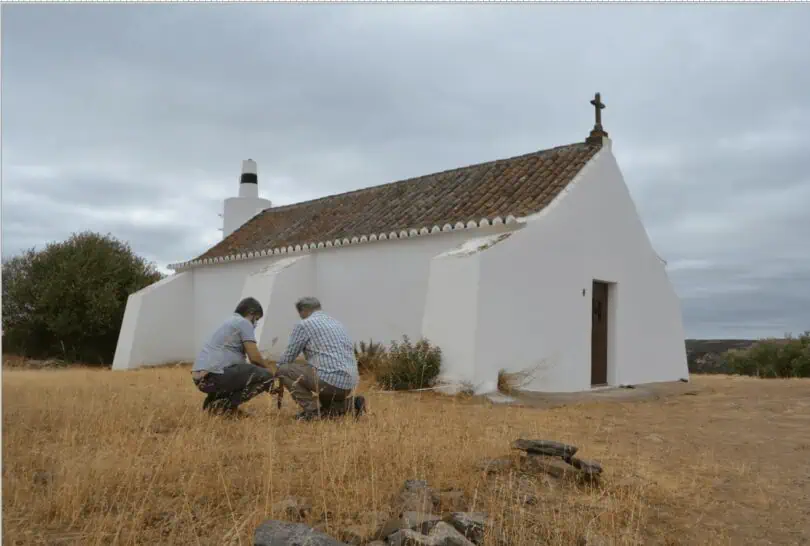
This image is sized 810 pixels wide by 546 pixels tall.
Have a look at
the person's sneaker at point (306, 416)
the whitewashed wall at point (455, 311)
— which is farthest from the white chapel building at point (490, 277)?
the person's sneaker at point (306, 416)

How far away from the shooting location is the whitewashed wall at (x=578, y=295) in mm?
10414

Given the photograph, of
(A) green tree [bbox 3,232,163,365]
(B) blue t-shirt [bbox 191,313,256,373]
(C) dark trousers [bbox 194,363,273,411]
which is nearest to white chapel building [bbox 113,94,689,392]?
(A) green tree [bbox 3,232,163,365]

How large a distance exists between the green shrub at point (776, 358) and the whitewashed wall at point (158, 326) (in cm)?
1666

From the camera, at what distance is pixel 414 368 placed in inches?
390

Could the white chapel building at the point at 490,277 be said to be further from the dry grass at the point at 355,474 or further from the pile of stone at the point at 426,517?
the pile of stone at the point at 426,517

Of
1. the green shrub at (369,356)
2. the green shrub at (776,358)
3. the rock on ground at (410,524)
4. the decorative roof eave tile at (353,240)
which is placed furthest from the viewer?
the green shrub at (776,358)

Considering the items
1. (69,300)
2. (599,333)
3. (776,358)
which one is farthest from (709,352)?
(69,300)

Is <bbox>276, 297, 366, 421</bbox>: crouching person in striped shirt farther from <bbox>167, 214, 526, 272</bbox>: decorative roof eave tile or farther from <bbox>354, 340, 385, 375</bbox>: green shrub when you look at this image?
<bbox>167, 214, 526, 272</bbox>: decorative roof eave tile

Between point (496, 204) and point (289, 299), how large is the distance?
4929 mm

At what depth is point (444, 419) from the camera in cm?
715

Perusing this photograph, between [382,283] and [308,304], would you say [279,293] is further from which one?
[308,304]

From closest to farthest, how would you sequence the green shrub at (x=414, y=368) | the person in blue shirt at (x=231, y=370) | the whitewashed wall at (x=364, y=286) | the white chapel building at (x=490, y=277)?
the person in blue shirt at (x=231, y=370)
the green shrub at (x=414, y=368)
the white chapel building at (x=490, y=277)
the whitewashed wall at (x=364, y=286)

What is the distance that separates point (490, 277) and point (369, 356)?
333cm

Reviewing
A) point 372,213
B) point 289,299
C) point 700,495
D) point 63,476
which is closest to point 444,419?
point 700,495
